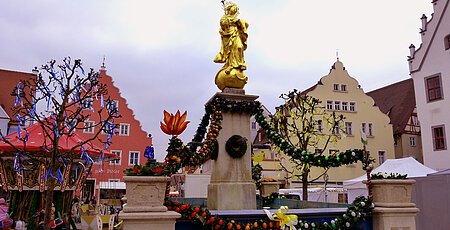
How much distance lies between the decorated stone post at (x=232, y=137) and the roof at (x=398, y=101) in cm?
2930

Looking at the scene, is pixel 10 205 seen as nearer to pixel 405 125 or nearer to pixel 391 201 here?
pixel 391 201

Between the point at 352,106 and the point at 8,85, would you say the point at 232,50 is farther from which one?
the point at 8,85

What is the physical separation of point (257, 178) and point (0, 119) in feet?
84.8

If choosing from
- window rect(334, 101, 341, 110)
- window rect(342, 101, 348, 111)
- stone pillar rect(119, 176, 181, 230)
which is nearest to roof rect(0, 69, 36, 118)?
window rect(334, 101, 341, 110)

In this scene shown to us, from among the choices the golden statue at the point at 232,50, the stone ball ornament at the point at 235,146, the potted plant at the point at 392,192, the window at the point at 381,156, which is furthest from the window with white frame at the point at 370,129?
the potted plant at the point at 392,192

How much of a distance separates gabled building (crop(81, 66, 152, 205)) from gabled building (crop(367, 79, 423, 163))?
22940 mm

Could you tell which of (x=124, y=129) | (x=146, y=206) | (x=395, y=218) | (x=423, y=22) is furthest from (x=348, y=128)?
(x=146, y=206)

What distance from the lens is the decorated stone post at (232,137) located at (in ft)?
27.5

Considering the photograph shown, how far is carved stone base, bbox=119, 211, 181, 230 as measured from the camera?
5305 mm

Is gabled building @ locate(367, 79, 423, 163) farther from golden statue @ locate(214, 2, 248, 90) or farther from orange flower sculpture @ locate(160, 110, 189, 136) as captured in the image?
orange flower sculpture @ locate(160, 110, 189, 136)

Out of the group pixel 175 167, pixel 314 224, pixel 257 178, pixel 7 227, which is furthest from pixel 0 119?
pixel 314 224

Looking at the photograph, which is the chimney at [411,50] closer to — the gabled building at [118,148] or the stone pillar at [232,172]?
the stone pillar at [232,172]

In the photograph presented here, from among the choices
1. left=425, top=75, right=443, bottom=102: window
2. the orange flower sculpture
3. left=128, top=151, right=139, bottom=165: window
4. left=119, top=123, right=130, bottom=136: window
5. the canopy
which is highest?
left=425, top=75, right=443, bottom=102: window

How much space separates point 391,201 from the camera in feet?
22.0
